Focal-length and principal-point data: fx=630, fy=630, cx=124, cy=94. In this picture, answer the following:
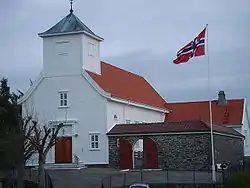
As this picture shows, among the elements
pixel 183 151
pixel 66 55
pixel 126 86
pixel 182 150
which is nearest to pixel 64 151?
pixel 66 55

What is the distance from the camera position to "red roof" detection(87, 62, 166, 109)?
57.2m

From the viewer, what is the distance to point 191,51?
142 ft

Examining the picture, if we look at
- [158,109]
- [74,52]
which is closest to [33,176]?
[74,52]

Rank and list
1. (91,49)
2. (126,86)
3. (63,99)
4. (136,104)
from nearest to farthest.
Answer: (63,99) → (91,49) → (136,104) → (126,86)

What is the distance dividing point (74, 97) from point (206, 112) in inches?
835

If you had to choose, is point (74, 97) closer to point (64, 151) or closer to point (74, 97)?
point (74, 97)

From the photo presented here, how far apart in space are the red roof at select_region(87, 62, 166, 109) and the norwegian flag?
1301 cm

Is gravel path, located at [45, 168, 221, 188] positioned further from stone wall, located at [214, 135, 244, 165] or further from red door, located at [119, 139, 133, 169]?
red door, located at [119, 139, 133, 169]

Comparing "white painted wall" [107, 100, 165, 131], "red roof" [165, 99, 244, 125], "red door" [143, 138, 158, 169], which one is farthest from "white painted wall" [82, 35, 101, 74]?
"red roof" [165, 99, 244, 125]

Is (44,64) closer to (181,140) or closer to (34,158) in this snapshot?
(34,158)

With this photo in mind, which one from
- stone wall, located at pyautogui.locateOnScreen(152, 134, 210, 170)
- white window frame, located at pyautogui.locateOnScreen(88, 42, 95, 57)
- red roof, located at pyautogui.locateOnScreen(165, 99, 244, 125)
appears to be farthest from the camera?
red roof, located at pyautogui.locateOnScreen(165, 99, 244, 125)

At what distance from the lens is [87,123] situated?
2174 inches

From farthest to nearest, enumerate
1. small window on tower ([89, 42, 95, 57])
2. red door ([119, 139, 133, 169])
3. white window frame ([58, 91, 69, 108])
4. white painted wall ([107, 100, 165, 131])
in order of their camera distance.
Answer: small window on tower ([89, 42, 95, 57])
white window frame ([58, 91, 69, 108])
white painted wall ([107, 100, 165, 131])
red door ([119, 139, 133, 169])

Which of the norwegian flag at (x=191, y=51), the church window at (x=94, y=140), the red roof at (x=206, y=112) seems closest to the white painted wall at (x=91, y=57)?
the church window at (x=94, y=140)
